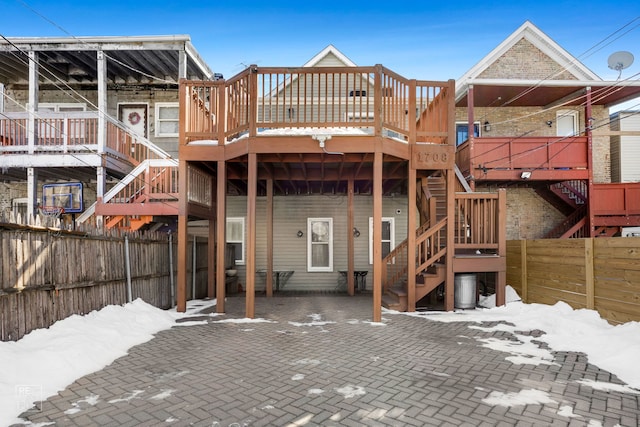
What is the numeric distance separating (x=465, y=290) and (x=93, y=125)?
10522mm

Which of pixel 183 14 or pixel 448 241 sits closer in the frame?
pixel 448 241

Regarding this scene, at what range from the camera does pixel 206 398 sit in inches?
127

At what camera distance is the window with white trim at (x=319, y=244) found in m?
11.1

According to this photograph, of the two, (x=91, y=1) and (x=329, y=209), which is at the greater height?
(x=91, y=1)

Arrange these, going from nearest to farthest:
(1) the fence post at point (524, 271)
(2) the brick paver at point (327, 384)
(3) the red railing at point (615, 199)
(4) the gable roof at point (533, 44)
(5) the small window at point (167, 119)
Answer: (2) the brick paver at point (327, 384)
(1) the fence post at point (524, 271)
(3) the red railing at point (615, 199)
(4) the gable roof at point (533, 44)
(5) the small window at point (167, 119)

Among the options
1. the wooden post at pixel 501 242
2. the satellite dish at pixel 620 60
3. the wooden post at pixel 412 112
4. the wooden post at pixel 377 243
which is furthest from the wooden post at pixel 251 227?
the satellite dish at pixel 620 60

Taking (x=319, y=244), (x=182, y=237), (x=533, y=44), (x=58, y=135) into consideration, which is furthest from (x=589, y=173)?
(x=58, y=135)

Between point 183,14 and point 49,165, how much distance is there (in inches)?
415

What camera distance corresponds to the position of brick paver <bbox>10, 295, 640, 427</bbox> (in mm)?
2859

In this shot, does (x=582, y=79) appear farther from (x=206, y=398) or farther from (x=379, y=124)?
(x=206, y=398)

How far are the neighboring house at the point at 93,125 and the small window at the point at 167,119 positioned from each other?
0.11ft

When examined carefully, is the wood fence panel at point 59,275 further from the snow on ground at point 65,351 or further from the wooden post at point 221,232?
the wooden post at point 221,232

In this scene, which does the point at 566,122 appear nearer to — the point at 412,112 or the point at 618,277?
the point at 412,112

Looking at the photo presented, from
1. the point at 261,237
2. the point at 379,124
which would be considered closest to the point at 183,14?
the point at 261,237
